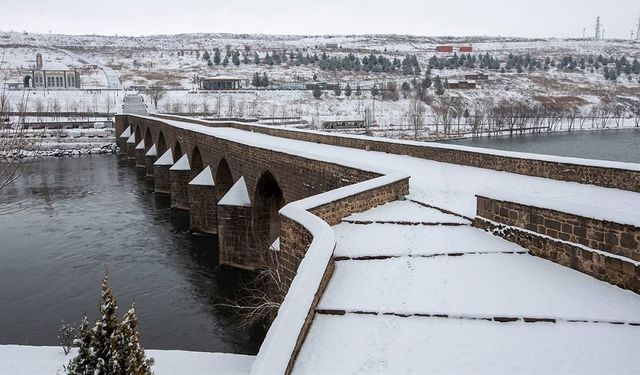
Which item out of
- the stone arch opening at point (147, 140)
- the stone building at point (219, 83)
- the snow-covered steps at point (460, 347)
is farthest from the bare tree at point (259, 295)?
the stone building at point (219, 83)

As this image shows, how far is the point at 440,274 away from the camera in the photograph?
635cm

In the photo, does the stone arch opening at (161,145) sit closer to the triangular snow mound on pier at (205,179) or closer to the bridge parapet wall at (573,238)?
the triangular snow mound on pier at (205,179)

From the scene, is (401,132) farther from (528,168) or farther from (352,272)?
(352,272)

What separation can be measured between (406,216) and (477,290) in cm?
284

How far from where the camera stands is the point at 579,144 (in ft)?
151

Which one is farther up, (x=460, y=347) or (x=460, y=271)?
(x=460, y=271)

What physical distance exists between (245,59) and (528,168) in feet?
351

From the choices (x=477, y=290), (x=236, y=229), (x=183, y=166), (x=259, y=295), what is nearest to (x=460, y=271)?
(x=477, y=290)

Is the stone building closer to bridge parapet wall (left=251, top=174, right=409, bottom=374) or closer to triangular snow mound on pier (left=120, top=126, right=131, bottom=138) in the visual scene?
triangular snow mound on pier (left=120, top=126, right=131, bottom=138)

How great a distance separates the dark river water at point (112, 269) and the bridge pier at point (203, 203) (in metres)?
0.47

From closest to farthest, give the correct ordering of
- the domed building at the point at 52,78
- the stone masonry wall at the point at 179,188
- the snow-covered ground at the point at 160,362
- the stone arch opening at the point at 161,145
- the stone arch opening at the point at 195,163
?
the snow-covered ground at the point at 160,362, the stone arch opening at the point at 195,163, the stone masonry wall at the point at 179,188, the stone arch opening at the point at 161,145, the domed building at the point at 52,78

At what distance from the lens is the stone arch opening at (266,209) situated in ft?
49.4

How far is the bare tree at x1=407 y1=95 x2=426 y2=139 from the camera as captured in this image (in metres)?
56.2

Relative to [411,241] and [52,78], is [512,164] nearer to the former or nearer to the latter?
[411,241]
